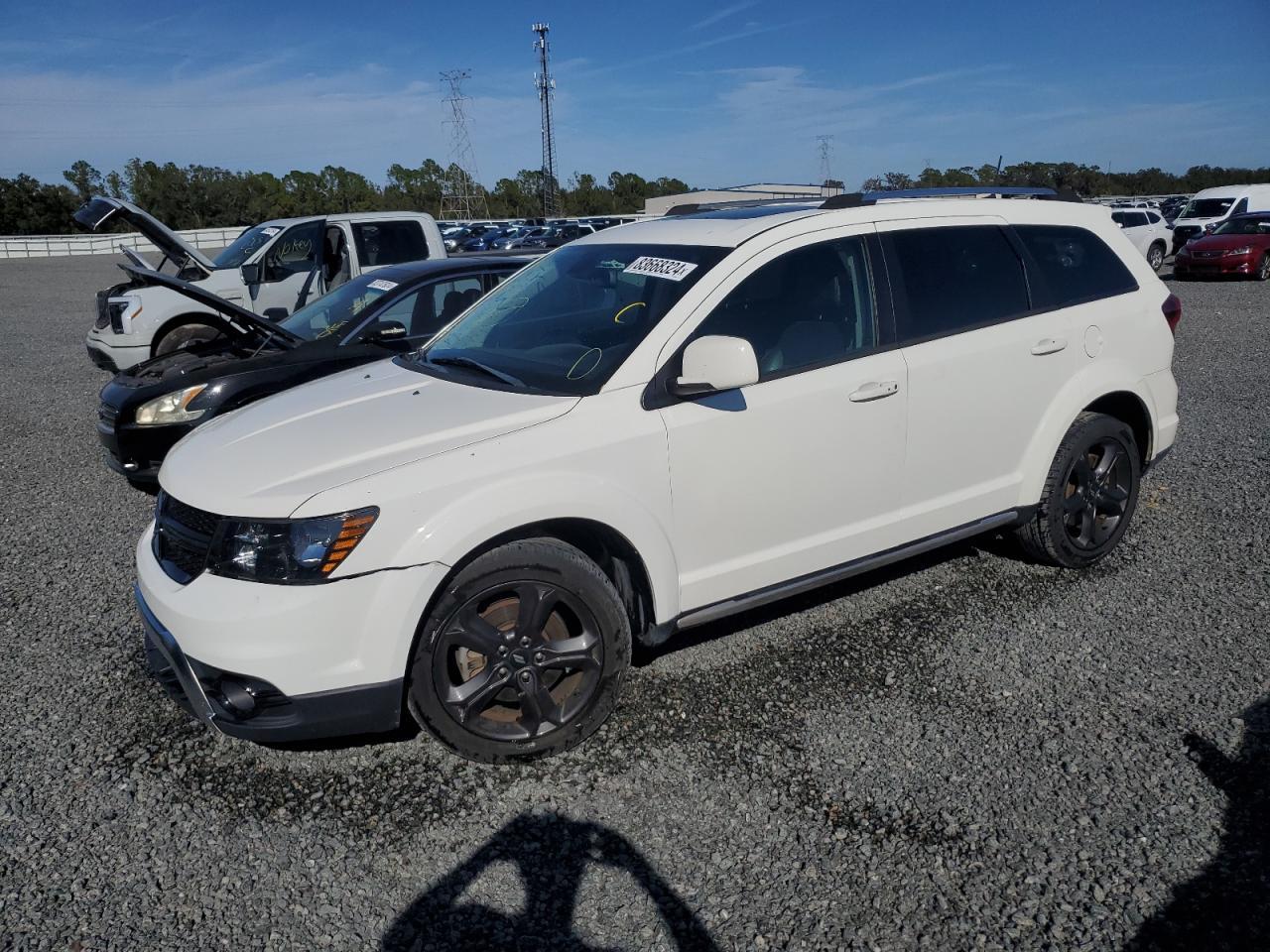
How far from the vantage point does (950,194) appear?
4406 millimetres

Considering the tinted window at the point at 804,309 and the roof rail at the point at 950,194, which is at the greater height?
the roof rail at the point at 950,194

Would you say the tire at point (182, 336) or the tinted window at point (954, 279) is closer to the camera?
the tinted window at point (954, 279)

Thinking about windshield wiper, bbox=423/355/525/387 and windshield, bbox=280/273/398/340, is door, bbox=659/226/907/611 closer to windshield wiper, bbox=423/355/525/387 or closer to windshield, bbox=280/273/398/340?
windshield wiper, bbox=423/355/525/387

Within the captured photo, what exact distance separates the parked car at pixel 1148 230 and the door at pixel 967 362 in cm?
2000

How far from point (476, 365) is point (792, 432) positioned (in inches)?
51.4

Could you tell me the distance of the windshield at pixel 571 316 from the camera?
344cm

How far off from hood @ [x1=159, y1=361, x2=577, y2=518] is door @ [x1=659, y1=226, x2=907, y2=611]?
57 centimetres

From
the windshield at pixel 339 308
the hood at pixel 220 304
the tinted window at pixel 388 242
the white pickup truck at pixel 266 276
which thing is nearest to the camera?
the hood at pixel 220 304

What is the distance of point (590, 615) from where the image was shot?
3195 millimetres

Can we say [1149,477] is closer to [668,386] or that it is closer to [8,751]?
[668,386]

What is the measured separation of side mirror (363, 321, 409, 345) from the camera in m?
5.86

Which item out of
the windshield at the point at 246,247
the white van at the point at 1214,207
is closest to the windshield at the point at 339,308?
Result: the windshield at the point at 246,247

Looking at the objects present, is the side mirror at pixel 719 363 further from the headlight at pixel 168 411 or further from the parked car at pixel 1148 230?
the parked car at pixel 1148 230

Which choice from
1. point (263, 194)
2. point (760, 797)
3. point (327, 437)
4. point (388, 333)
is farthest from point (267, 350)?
point (263, 194)
